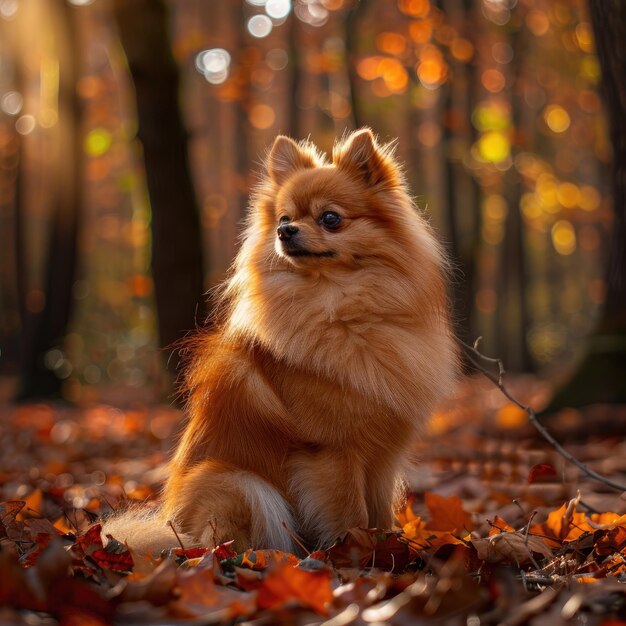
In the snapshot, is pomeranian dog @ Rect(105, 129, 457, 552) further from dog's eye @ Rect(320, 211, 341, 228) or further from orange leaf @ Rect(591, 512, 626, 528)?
orange leaf @ Rect(591, 512, 626, 528)

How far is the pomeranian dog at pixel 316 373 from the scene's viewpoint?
11.3ft

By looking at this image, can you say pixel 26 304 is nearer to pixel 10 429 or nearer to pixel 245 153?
pixel 10 429

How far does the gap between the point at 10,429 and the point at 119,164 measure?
21.3 m

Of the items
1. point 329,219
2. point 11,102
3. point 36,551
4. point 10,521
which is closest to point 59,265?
point 11,102

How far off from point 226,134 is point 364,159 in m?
25.5

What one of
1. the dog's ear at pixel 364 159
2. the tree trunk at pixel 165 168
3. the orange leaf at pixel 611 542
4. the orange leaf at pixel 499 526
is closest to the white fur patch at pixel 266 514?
the orange leaf at pixel 499 526

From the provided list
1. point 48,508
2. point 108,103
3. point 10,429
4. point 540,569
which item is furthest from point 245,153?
point 540,569

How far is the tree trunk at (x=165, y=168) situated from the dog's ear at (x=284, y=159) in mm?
3226

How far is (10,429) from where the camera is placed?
9117 mm

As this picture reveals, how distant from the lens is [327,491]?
3.47m

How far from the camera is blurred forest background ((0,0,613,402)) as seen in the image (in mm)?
7688

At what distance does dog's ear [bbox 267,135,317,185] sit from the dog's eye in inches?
20.5

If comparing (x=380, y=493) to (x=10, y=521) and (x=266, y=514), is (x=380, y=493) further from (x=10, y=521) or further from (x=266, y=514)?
(x=10, y=521)

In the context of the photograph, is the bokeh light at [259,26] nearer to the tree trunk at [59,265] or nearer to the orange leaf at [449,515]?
the tree trunk at [59,265]
